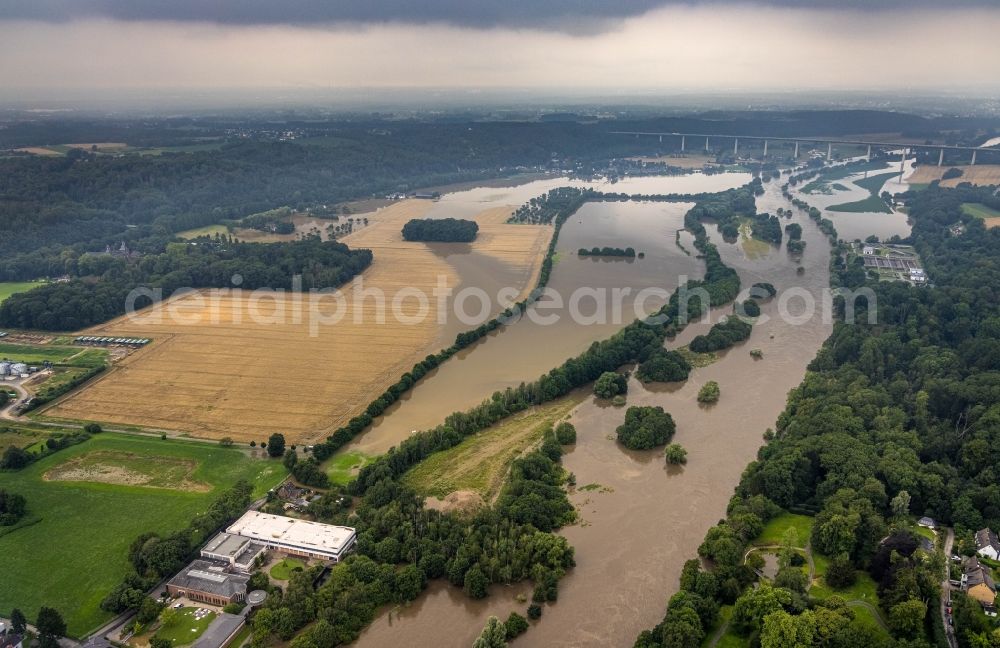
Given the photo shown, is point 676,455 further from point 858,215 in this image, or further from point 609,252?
point 858,215

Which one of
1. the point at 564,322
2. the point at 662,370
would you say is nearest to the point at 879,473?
the point at 662,370

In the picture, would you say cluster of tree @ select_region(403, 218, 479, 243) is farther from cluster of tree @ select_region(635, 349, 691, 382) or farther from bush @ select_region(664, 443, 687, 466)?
bush @ select_region(664, 443, 687, 466)

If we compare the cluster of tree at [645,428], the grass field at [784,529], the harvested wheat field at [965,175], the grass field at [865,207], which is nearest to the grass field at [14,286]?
the cluster of tree at [645,428]

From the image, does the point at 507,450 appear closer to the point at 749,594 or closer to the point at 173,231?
the point at 749,594

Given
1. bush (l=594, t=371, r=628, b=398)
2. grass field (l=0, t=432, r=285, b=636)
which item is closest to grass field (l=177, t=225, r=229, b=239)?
grass field (l=0, t=432, r=285, b=636)

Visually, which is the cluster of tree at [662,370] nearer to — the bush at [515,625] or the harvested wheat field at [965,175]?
the bush at [515,625]
